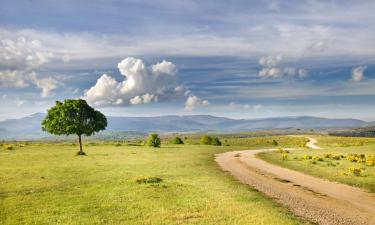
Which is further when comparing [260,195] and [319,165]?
[319,165]

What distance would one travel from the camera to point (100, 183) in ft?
116

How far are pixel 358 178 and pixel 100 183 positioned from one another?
24.9 metres

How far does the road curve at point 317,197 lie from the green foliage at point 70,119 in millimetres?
45706

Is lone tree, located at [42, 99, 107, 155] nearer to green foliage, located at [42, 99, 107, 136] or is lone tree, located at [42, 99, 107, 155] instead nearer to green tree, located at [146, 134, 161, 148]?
green foliage, located at [42, 99, 107, 136]

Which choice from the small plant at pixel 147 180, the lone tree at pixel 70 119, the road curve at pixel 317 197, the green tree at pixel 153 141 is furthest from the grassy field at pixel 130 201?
the green tree at pixel 153 141

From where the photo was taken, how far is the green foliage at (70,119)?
80500 mm

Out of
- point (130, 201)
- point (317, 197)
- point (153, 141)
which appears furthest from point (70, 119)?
point (317, 197)

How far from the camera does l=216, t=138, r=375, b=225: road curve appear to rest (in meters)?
23.2

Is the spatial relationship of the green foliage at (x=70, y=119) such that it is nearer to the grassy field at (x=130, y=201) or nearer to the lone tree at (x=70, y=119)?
the lone tree at (x=70, y=119)

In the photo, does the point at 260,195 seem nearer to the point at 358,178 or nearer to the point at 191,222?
the point at 191,222

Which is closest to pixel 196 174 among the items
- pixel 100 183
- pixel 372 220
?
pixel 100 183

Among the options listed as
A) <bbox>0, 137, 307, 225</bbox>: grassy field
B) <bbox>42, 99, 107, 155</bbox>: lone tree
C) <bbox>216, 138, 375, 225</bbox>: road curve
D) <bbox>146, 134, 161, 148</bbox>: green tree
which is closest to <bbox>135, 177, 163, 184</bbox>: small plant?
<bbox>0, 137, 307, 225</bbox>: grassy field

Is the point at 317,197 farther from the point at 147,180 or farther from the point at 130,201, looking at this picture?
the point at 147,180

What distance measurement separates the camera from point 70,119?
81.3m
